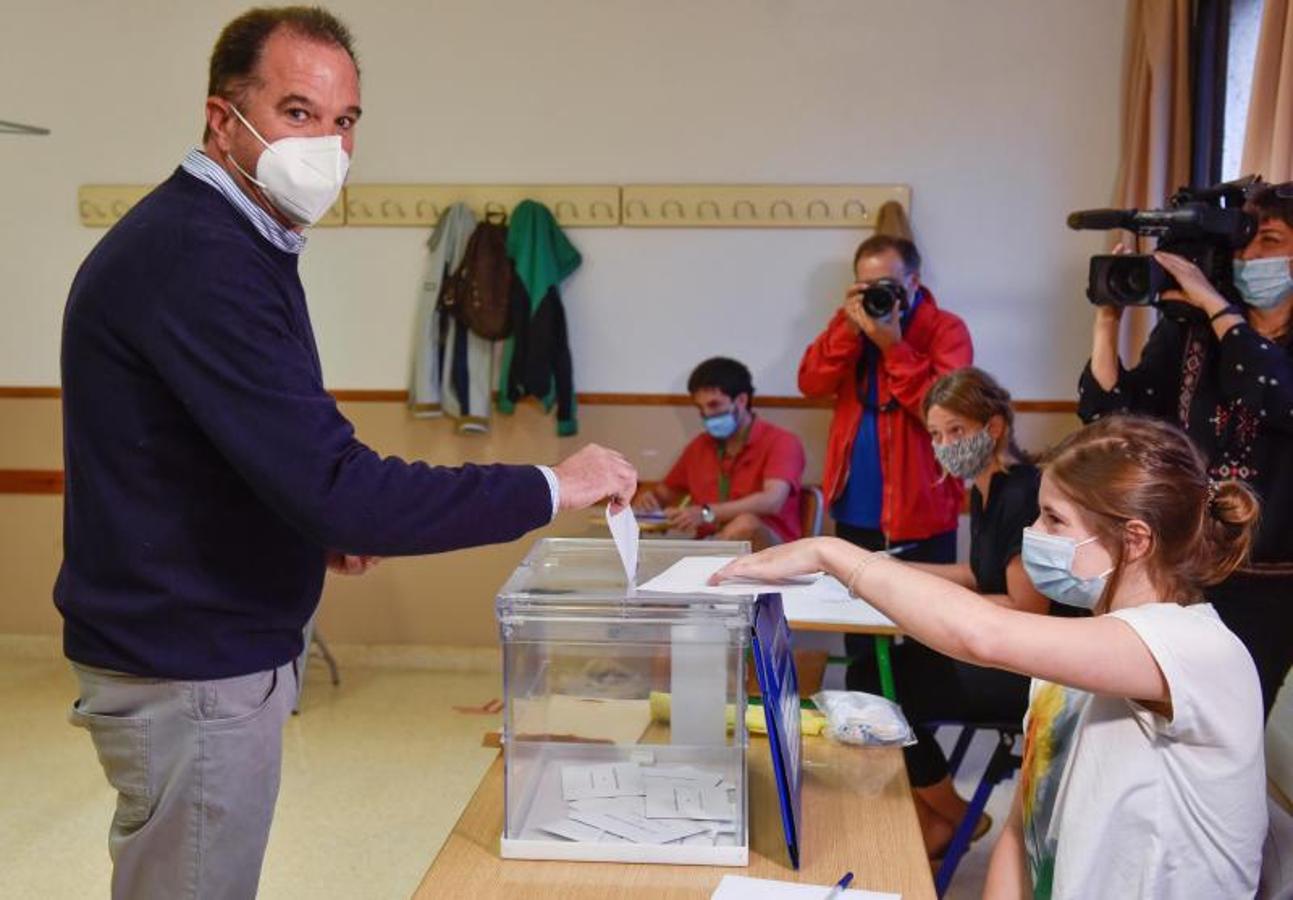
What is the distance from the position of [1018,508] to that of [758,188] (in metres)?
2.00

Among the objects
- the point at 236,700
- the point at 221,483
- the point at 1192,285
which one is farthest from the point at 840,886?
the point at 1192,285

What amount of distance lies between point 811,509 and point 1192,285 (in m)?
1.72

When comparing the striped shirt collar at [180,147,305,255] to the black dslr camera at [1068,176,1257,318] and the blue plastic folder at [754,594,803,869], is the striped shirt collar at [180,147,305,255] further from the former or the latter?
the black dslr camera at [1068,176,1257,318]

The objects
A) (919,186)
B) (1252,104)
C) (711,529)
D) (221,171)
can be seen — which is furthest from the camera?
(919,186)

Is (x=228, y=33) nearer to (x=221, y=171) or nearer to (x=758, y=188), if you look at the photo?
(x=221, y=171)

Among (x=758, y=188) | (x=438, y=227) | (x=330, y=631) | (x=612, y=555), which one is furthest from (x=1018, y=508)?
(x=330, y=631)

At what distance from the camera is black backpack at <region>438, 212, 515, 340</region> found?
4.35m

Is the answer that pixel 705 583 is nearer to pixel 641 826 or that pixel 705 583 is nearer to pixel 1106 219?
pixel 641 826

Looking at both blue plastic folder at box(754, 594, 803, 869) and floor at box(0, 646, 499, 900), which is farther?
floor at box(0, 646, 499, 900)

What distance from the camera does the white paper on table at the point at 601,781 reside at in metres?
1.55

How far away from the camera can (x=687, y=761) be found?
1.61m

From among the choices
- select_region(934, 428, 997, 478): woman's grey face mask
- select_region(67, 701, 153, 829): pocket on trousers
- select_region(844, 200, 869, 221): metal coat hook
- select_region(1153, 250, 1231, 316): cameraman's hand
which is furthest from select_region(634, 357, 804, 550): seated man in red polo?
select_region(67, 701, 153, 829): pocket on trousers

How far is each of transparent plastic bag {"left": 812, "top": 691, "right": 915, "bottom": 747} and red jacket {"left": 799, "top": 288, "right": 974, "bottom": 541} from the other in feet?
6.32

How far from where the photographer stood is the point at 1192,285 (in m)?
2.52
